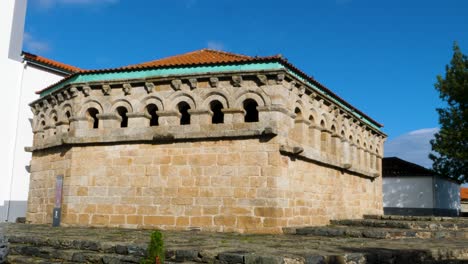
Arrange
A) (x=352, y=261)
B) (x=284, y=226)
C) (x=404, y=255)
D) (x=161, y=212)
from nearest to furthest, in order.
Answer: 1. (x=352, y=261)
2. (x=404, y=255)
3. (x=284, y=226)
4. (x=161, y=212)

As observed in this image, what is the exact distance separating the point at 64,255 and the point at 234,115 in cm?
528

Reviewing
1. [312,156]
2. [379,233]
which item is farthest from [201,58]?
[379,233]

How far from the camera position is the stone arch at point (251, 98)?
34.7 feet

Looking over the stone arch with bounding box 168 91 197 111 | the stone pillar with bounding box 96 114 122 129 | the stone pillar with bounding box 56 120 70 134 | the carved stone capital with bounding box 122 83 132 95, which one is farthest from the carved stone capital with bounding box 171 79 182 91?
the stone pillar with bounding box 56 120 70 134

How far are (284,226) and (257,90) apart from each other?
11.0 ft

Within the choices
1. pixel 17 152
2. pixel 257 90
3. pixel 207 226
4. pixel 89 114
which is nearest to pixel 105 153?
pixel 89 114

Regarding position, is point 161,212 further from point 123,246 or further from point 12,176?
point 12,176

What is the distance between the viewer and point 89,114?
1242 cm

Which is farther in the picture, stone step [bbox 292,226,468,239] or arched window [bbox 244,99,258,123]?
arched window [bbox 244,99,258,123]

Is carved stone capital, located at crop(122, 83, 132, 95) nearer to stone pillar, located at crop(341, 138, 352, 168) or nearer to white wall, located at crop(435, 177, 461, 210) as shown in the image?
stone pillar, located at crop(341, 138, 352, 168)

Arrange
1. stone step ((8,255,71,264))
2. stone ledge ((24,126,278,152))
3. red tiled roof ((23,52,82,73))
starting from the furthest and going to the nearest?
red tiled roof ((23,52,82,73))
stone ledge ((24,126,278,152))
stone step ((8,255,71,264))

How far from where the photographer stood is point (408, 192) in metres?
26.1

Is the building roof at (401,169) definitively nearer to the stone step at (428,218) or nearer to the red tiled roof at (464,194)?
the stone step at (428,218)

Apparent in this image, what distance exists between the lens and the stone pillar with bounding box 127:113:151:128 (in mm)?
11594
